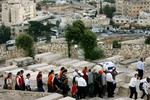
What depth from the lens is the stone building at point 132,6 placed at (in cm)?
7006

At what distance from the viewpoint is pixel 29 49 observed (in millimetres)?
15773

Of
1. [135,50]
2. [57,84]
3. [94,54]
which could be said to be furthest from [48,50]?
[57,84]

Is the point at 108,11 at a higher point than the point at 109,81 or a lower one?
lower

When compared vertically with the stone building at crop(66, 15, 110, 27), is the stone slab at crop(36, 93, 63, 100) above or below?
above

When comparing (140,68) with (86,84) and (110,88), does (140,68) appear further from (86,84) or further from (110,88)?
(86,84)

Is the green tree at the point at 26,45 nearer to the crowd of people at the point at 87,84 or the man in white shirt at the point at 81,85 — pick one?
the crowd of people at the point at 87,84

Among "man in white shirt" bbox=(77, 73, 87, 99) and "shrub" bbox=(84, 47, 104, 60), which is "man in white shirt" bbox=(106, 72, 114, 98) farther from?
"shrub" bbox=(84, 47, 104, 60)

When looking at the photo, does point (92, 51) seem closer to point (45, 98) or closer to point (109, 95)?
point (109, 95)

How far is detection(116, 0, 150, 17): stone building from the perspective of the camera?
7006cm

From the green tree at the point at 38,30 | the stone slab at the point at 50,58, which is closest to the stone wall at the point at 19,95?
the stone slab at the point at 50,58

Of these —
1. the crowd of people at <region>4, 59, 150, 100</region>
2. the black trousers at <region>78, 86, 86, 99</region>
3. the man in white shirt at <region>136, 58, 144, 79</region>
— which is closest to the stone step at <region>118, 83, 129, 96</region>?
the crowd of people at <region>4, 59, 150, 100</region>

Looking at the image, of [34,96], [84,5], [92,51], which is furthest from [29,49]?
[84,5]

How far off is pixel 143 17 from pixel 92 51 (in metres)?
48.5

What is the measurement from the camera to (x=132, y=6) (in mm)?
69938
